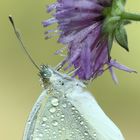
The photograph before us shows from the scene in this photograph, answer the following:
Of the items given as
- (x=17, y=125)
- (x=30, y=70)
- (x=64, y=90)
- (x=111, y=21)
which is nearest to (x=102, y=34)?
(x=111, y=21)

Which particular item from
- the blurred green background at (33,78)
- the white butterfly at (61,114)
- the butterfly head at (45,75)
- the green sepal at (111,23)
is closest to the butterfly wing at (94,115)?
the white butterfly at (61,114)

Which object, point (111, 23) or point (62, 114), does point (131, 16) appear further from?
point (62, 114)

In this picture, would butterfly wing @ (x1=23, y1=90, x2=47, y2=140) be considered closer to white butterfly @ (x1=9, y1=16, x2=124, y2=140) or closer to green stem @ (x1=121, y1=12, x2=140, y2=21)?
white butterfly @ (x1=9, y1=16, x2=124, y2=140)

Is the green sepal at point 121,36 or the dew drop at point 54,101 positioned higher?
the green sepal at point 121,36

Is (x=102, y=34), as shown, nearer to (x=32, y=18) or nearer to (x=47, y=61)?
(x=47, y=61)

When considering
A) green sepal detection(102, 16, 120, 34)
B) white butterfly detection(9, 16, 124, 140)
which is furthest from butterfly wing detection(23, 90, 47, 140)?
green sepal detection(102, 16, 120, 34)

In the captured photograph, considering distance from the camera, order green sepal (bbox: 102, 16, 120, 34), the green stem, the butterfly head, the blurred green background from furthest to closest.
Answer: the blurred green background
the butterfly head
green sepal (bbox: 102, 16, 120, 34)
the green stem

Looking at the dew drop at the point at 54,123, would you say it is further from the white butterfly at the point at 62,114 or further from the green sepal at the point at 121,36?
the green sepal at the point at 121,36
